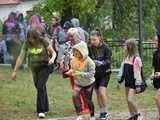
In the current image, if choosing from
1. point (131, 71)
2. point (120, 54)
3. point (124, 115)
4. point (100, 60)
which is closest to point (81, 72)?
point (100, 60)

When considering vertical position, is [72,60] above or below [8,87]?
above

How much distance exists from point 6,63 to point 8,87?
17.5ft

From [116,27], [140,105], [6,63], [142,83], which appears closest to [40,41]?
[142,83]

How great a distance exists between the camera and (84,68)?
34.6ft

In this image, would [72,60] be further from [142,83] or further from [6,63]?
[6,63]

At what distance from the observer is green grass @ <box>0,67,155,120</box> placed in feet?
39.1

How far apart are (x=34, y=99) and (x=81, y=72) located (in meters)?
→ 3.20

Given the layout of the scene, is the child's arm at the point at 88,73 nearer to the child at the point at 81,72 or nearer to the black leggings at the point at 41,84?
the child at the point at 81,72

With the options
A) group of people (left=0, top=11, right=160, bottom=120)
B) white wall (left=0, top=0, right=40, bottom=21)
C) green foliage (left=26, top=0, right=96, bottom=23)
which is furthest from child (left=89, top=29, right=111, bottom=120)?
white wall (left=0, top=0, right=40, bottom=21)

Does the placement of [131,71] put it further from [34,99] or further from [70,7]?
[70,7]

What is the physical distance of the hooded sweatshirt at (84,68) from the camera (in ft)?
34.5

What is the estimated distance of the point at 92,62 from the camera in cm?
1058

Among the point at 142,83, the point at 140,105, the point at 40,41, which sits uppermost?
the point at 40,41

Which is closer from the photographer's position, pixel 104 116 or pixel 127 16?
pixel 104 116
